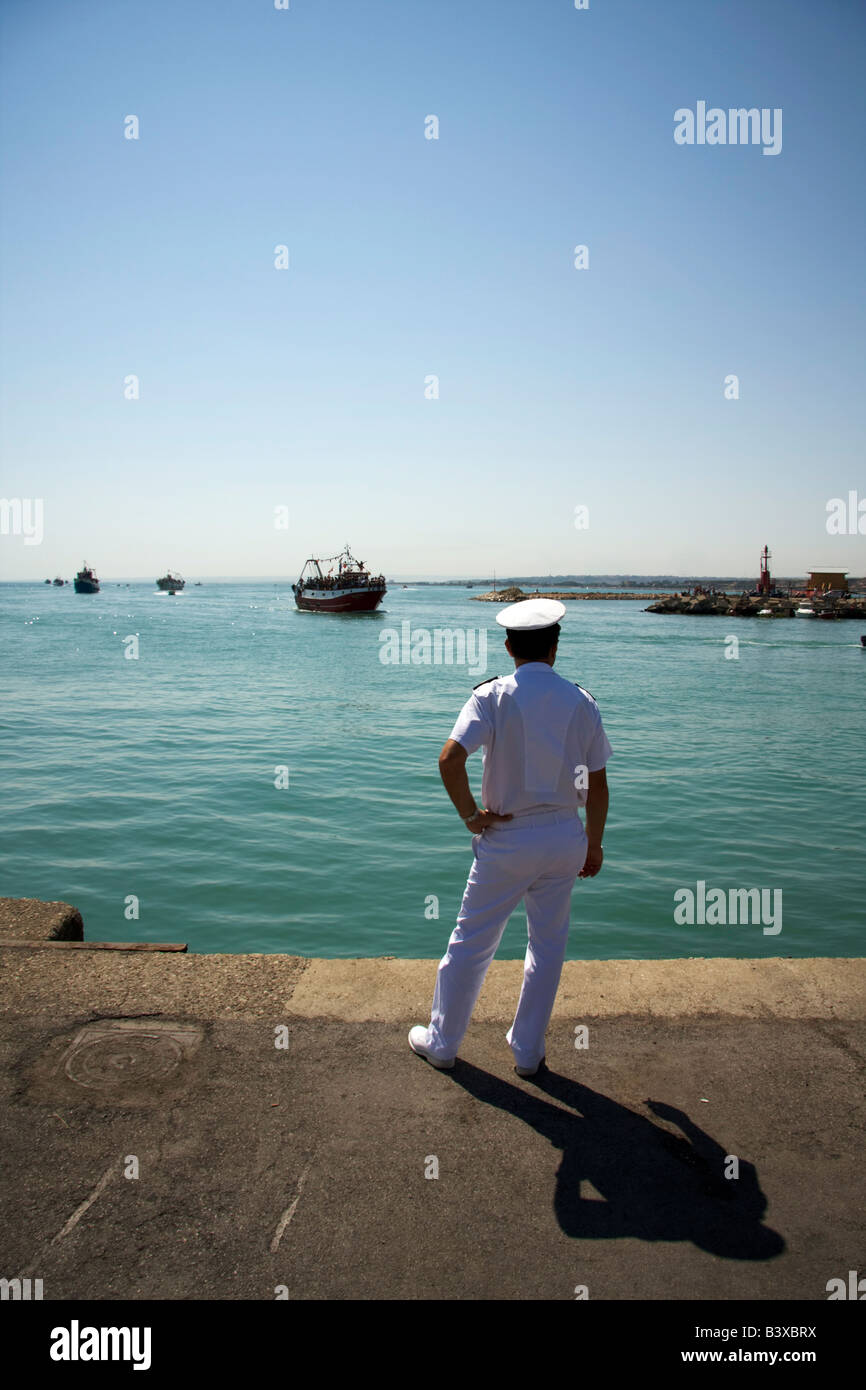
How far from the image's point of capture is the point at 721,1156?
9.32 ft

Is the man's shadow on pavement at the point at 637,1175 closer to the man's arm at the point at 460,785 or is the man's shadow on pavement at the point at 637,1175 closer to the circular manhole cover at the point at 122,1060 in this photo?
the man's arm at the point at 460,785

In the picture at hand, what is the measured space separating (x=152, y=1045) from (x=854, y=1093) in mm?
2869

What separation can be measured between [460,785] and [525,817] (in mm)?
311

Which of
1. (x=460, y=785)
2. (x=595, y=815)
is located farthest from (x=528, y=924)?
(x=460, y=785)

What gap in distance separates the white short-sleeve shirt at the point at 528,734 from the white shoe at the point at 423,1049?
103 cm

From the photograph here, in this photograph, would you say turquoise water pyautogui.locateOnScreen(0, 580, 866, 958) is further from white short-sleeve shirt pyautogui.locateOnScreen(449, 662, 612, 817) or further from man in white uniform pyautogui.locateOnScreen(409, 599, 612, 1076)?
white short-sleeve shirt pyautogui.locateOnScreen(449, 662, 612, 817)

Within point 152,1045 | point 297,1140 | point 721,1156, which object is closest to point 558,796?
point 721,1156

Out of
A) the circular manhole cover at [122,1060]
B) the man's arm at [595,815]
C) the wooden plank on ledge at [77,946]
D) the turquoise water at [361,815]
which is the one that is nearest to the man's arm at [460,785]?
the man's arm at [595,815]

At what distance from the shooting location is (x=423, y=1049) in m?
3.38

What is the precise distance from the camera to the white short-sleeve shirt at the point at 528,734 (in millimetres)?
3221

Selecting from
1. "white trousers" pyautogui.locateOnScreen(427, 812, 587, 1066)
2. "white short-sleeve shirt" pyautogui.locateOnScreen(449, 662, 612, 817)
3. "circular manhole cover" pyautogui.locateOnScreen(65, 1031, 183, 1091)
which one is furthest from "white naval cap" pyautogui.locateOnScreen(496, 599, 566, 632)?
"circular manhole cover" pyautogui.locateOnScreen(65, 1031, 183, 1091)
